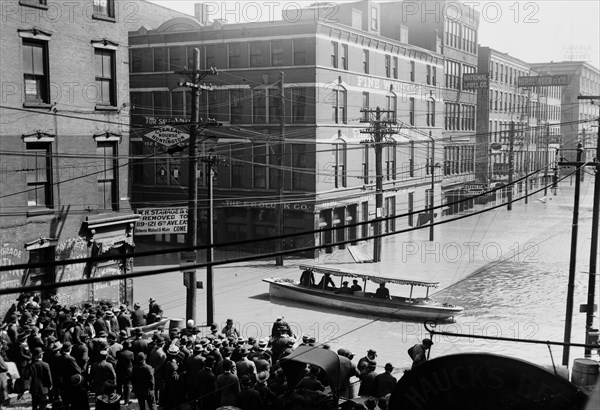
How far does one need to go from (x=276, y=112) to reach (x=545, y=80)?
35048 millimetres

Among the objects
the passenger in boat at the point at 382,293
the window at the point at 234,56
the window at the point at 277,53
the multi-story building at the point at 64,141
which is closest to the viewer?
the multi-story building at the point at 64,141

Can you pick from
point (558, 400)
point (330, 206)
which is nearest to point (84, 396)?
point (558, 400)

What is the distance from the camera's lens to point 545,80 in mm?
65750

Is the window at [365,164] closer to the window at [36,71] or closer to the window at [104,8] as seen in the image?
the window at [104,8]

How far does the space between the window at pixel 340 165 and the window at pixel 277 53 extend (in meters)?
6.29

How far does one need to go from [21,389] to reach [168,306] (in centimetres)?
1327

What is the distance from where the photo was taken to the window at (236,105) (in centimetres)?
4347

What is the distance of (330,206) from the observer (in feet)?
142

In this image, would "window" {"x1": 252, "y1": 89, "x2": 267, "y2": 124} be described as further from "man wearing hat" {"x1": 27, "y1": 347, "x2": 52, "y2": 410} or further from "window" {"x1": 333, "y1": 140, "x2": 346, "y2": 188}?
"man wearing hat" {"x1": 27, "y1": 347, "x2": 52, "y2": 410}

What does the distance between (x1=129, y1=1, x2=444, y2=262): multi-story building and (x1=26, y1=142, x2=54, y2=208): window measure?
15491 mm

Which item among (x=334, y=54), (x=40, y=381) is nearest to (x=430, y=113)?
(x=334, y=54)

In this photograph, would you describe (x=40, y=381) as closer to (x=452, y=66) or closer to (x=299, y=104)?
(x=299, y=104)

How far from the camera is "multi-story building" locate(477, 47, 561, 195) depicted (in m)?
71.3

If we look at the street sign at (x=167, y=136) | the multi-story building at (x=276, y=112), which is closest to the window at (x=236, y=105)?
the multi-story building at (x=276, y=112)
